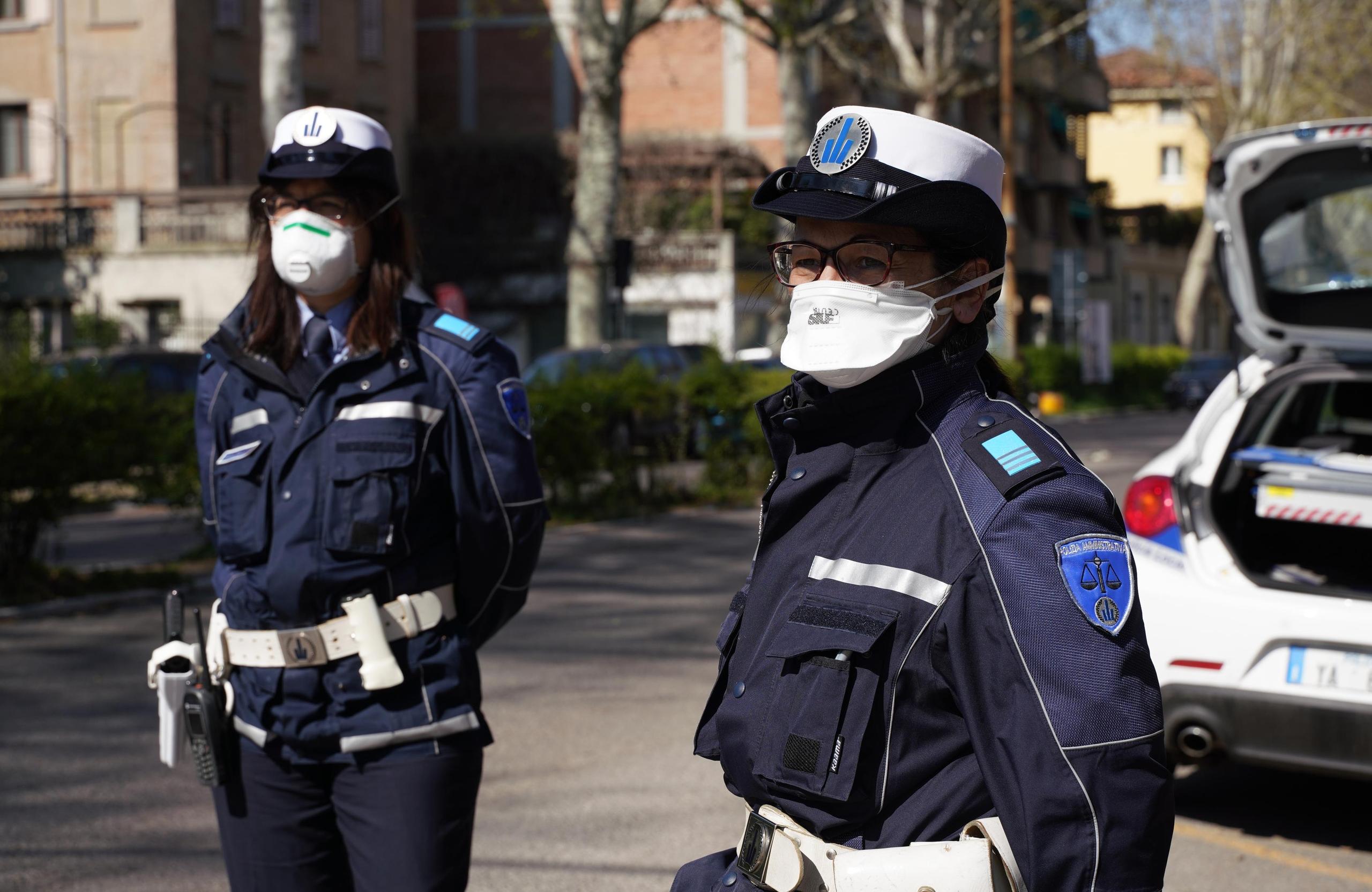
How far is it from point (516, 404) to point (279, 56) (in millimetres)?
14659

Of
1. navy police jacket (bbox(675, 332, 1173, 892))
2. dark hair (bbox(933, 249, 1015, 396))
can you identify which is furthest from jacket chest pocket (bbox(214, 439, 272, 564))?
dark hair (bbox(933, 249, 1015, 396))

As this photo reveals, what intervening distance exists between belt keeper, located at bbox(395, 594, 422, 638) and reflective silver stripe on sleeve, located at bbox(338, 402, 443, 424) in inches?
14.4

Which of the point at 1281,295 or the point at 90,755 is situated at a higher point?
the point at 1281,295

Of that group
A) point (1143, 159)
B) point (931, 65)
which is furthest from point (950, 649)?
point (1143, 159)

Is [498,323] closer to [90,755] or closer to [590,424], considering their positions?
[590,424]

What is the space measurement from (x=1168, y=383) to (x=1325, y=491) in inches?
1600

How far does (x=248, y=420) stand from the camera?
3406 mm

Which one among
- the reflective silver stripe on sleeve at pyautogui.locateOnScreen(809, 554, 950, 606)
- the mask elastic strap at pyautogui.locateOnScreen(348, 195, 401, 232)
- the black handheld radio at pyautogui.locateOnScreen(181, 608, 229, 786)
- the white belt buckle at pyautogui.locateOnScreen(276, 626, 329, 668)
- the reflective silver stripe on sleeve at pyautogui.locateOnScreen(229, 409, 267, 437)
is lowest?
the black handheld radio at pyautogui.locateOnScreen(181, 608, 229, 786)

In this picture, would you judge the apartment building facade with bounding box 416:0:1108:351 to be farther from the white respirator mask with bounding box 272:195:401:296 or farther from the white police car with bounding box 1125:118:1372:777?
the white respirator mask with bounding box 272:195:401:296

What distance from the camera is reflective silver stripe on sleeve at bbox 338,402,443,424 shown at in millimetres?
3326

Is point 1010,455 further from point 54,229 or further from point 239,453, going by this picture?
point 54,229

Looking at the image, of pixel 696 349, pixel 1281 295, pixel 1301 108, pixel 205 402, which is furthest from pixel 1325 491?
pixel 1301 108

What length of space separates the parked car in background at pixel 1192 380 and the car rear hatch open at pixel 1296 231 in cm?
3642

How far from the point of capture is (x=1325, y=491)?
5918 millimetres
